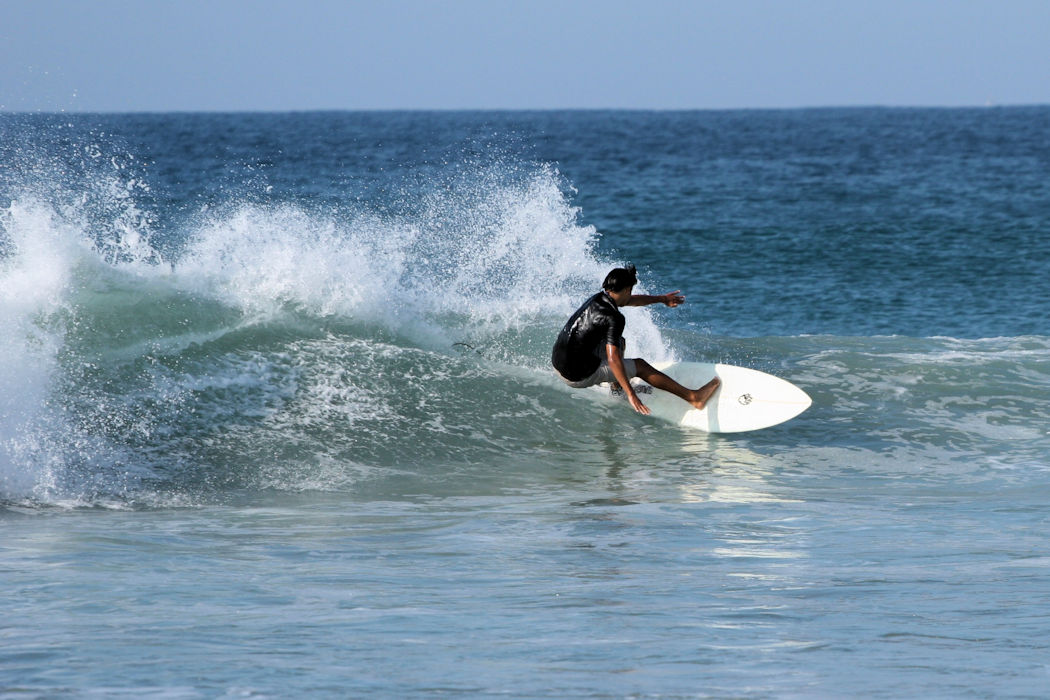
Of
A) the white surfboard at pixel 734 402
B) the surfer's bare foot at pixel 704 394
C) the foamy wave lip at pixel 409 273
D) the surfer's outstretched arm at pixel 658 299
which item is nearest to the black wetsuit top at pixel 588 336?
the surfer's outstretched arm at pixel 658 299

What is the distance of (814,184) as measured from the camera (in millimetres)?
37312

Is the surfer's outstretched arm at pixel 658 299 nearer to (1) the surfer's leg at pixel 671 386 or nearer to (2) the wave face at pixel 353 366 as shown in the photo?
(1) the surfer's leg at pixel 671 386

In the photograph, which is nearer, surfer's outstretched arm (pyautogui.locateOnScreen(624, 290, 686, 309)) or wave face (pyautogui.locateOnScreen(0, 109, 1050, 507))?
wave face (pyautogui.locateOnScreen(0, 109, 1050, 507))

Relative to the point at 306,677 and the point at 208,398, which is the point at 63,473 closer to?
the point at 208,398

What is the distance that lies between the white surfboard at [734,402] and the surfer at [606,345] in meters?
0.25

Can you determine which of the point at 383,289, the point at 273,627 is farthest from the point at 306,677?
the point at 383,289

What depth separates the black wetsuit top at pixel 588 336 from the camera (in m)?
9.41

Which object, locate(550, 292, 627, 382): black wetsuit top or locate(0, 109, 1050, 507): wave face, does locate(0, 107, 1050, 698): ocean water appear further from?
locate(550, 292, 627, 382): black wetsuit top

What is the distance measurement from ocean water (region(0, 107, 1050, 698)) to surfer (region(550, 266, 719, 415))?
49 cm

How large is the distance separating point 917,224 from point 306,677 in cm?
2413


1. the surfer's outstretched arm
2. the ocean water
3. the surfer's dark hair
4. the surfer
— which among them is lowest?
the ocean water

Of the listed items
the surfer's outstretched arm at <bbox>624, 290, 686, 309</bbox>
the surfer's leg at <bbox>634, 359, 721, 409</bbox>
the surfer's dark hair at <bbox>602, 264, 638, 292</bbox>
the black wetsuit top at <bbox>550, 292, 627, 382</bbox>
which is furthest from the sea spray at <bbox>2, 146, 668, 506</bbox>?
the surfer's dark hair at <bbox>602, 264, 638, 292</bbox>

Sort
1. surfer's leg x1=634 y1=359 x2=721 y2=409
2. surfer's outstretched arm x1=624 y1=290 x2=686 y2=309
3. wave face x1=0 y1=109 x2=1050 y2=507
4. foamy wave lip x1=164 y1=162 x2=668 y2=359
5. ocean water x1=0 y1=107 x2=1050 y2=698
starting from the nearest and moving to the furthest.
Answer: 1. ocean water x1=0 y1=107 x2=1050 y2=698
2. wave face x1=0 y1=109 x2=1050 y2=507
3. surfer's outstretched arm x1=624 y1=290 x2=686 y2=309
4. surfer's leg x1=634 y1=359 x2=721 y2=409
5. foamy wave lip x1=164 y1=162 x2=668 y2=359

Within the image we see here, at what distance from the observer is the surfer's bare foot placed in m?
9.87
